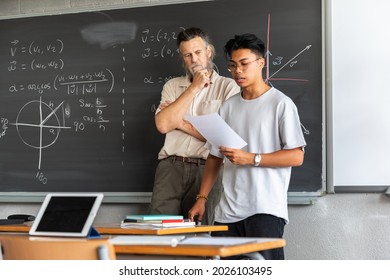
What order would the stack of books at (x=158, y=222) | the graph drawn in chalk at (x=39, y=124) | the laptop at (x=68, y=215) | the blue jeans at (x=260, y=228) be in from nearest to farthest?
the laptop at (x=68, y=215) → the stack of books at (x=158, y=222) → the blue jeans at (x=260, y=228) → the graph drawn in chalk at (x=39, y=124)

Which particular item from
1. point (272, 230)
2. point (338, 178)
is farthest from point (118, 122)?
point (272, 230)

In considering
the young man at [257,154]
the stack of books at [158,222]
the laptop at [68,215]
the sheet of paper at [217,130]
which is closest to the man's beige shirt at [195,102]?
the young man at [257,154]

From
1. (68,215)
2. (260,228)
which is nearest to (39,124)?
(260,228)

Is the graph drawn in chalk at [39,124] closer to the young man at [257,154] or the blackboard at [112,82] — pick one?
the blackboard at [112,82]

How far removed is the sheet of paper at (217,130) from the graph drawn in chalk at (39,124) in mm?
1914

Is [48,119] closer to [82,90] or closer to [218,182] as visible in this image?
[82,90]

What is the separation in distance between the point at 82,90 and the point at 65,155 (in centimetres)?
48

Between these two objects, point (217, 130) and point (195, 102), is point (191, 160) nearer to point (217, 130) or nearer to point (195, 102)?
point (195, 102)

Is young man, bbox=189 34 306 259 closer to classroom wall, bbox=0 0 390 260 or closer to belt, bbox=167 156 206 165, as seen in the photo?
belt, bbox=167 156 206 165

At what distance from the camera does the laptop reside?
2279 millimetres

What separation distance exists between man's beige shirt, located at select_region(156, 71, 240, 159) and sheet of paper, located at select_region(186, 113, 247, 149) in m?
0.65

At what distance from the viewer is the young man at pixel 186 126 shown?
145 inches

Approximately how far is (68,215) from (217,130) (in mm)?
941

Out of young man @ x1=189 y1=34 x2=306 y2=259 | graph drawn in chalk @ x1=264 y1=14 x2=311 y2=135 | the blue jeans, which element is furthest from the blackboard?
the blue jeans
